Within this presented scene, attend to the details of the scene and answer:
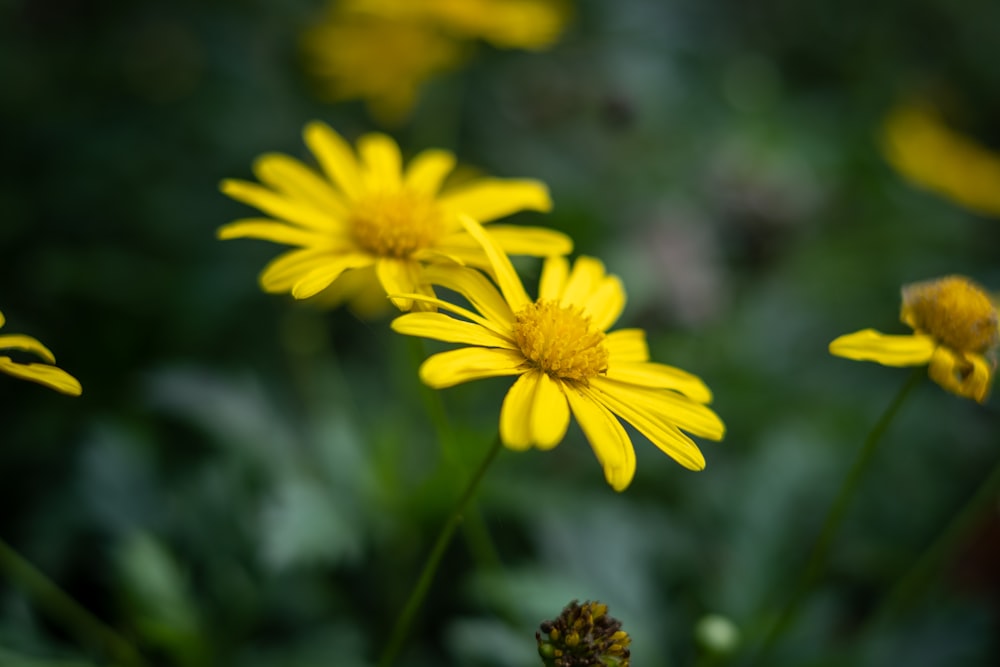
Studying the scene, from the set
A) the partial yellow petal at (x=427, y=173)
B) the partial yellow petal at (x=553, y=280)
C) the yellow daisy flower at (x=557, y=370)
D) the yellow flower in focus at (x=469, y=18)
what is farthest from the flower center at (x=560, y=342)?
the yellow flower in focus at (x=469, y=18)

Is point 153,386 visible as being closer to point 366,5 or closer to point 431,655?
point 431,655

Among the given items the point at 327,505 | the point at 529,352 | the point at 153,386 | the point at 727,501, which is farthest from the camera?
the point at 727,501

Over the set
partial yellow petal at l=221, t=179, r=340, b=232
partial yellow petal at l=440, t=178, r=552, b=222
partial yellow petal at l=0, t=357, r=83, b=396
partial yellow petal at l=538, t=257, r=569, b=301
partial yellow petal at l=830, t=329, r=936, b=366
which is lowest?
partial yellow petal at l=0, t=357, r=83, b=396

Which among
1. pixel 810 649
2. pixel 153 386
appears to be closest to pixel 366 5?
pixel 153 386

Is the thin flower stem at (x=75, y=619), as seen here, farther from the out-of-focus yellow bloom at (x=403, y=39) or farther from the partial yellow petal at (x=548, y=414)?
the out-of-focus yellow bloom at (x=403, y=39)

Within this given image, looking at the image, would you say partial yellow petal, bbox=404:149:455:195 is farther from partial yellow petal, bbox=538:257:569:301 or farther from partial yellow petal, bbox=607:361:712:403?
partial yellow petal, bbox=607:361:712:403

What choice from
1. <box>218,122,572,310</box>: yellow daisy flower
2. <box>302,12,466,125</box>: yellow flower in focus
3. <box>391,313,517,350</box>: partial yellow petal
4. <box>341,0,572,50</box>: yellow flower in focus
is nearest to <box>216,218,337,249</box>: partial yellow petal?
<box>218,122,572,310</box>: yellow daisy flower

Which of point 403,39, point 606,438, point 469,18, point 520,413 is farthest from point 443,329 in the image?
point 403,39

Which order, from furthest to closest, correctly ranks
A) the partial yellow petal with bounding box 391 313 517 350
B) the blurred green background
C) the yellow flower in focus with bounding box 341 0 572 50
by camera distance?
1. the yellow flower in focus with bounding box 341 0 572 50
2. the blurred green background
3. the partial yellow petal with bounding box 391 313 517 350

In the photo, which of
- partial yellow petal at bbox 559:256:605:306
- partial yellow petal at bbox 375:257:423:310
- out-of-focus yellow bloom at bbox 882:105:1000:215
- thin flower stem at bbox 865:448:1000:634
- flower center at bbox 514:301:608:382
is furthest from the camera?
out-of-focus yellow bloom at bbox 882:105:1000:215
